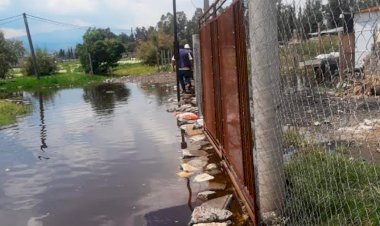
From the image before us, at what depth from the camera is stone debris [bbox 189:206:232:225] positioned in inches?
163

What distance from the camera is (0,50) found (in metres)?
Answer: 35.0

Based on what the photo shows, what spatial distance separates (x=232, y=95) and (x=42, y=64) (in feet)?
123

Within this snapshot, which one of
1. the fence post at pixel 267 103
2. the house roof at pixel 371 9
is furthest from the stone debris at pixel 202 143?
the house roof at pixel 371 9

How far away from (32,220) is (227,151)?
232 centimetres

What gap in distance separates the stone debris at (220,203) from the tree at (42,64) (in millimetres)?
36467

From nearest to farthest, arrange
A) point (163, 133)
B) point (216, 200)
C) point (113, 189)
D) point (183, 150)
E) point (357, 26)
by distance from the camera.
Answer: point (357, 26) → point (216, 200) → point (113, 189) → point (183, 150) → point (163, 133)

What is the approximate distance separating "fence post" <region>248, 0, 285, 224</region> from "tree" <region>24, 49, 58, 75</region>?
3749 cm

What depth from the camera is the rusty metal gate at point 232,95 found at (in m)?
3.67

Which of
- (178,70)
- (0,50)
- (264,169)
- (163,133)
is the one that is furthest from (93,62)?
(264,169)

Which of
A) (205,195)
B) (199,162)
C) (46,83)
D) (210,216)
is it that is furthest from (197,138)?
(46,83)

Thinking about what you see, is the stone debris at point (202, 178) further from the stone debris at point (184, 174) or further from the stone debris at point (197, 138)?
the stone debris at point (197, 138)

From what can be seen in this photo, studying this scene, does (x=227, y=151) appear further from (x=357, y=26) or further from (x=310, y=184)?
(x=357, y=26)

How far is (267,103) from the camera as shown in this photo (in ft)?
11.4

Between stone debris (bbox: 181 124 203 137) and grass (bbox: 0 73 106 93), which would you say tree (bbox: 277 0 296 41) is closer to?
stone debris (bbox: 181 124 203 137)
